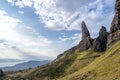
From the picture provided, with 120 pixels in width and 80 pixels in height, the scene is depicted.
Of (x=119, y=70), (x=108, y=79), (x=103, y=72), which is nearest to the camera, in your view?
(x=108, y=79)

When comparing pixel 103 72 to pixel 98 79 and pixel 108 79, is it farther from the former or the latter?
pixel 108 79

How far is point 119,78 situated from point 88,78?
5344 cm

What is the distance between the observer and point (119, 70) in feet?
565

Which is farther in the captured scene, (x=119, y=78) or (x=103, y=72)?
(x=103, y=72)

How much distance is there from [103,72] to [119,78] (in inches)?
1962

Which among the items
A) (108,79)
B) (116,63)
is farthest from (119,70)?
(116,63)

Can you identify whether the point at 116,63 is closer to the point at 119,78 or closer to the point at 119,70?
the point at 119,70

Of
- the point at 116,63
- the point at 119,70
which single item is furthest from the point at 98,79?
the point at 116,63

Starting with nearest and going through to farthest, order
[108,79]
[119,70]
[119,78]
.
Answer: [119,78] → [108,79] → [119,70]

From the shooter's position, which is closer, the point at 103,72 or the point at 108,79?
the point at 108,79

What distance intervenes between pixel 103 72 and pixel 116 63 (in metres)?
13.0

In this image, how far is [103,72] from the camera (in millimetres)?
195250

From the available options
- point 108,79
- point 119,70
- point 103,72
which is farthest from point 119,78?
point 103,72

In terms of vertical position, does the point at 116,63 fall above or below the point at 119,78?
above
